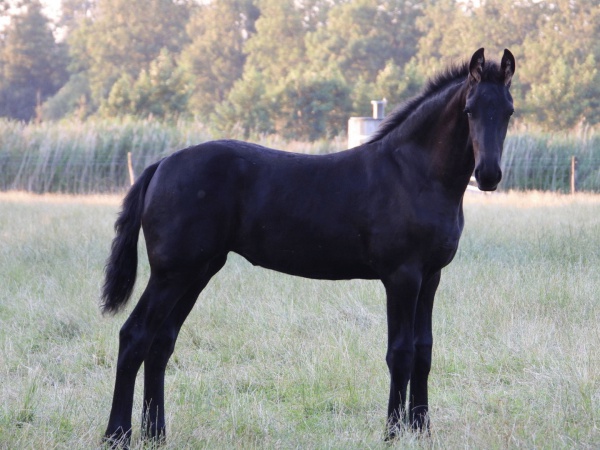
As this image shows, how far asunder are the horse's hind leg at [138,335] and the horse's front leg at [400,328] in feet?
3.58

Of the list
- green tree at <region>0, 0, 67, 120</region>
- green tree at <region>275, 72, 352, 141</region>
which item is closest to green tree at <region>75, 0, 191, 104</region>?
green tree at <region>0, 0, 67, 120</region>

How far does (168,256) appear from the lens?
396 centimetres

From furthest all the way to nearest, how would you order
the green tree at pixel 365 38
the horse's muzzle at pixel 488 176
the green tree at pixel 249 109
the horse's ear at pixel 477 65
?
the green tree at pixel 365 38
the green tree at pixel 249 109
the horse's ear at pixel 477 65
the horse's muzzle at pixel 488 176

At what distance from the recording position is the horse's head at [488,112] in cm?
354

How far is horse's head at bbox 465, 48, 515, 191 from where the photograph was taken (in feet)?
11.6

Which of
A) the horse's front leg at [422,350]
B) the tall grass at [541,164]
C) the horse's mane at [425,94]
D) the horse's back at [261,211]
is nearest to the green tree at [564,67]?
the tall grass at [541,164]

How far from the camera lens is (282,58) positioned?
4944cm

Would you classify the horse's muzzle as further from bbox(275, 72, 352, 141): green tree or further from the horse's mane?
bbox(275, 72, 352, 141): green tree

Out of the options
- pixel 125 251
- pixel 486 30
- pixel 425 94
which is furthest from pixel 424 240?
pixel 486 30

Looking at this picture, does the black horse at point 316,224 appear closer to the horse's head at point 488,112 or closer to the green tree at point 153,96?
the horse's head at point 488,112

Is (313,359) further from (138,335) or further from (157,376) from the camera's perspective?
(138,335)

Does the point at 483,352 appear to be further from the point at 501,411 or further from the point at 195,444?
the point at 195,444

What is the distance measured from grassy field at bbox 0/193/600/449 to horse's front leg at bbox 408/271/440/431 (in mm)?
153

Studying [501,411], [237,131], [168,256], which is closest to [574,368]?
[501,411]
